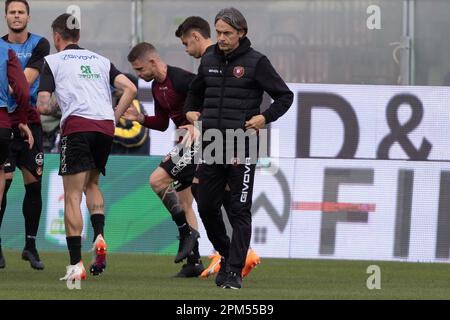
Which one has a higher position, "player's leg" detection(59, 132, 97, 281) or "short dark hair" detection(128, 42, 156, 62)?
"short dark hair" detection(128, 42, 156, 62)

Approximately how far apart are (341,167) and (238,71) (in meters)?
5.22

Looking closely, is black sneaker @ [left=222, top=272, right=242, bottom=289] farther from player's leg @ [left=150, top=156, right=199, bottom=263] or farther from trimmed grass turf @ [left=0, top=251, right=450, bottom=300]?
player's leg @ [left=150, top=156, right=199, bottom=263]

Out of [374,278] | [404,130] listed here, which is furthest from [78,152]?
[404,130]

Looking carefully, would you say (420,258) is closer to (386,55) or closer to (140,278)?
(386,55)

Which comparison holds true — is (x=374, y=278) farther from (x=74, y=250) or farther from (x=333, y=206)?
(x=333, y=206)

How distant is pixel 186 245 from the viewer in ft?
A: 40.6

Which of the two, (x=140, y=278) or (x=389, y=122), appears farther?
(x=389, y=122)

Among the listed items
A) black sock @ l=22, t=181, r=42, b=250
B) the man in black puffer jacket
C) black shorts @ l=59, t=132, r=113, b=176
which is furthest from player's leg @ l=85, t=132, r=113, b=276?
the man in black puffer jacket

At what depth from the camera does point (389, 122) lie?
1588 cm

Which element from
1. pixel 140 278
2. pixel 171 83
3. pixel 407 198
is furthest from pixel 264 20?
pixel 140 278

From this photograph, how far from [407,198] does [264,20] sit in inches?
118

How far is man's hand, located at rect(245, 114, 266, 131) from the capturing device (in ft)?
35.0

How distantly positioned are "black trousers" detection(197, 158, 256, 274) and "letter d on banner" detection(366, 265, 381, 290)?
1167mm
